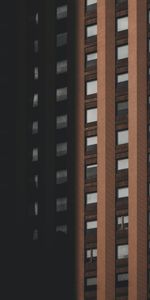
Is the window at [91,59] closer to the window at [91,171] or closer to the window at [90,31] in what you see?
the window at [90,31]

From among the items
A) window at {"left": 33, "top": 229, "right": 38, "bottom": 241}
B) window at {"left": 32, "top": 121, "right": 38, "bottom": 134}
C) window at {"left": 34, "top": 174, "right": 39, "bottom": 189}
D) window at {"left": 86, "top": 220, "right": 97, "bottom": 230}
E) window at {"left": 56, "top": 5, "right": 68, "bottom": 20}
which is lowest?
window at {"left": 33, "top": 229, "right": 38, "bottom": 241}

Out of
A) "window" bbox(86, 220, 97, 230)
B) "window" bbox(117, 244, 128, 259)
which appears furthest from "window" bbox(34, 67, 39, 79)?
"window" bbox(117, 244, 128, 259)

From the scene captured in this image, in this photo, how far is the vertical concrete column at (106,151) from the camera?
109062 millimetres

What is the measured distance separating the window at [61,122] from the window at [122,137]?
544cm

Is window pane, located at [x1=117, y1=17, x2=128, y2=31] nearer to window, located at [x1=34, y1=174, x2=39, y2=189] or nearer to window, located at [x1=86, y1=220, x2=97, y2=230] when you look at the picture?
window, located at [x1=34, y1=174, x2=39, y2=189]

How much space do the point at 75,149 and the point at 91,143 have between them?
1.58 metres

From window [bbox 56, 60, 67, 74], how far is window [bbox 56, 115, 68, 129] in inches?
148

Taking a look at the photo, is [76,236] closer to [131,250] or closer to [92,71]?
[131,250]

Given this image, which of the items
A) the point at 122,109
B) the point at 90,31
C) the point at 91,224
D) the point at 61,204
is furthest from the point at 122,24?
the point at 91,224

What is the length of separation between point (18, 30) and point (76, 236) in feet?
62.0

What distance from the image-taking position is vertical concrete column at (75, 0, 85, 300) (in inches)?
4358

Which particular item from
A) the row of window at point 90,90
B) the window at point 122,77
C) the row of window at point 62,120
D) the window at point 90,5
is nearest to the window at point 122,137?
the row of window at point 90,90

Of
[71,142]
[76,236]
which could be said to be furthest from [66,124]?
[76,236]

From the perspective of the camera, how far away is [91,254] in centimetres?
11062
